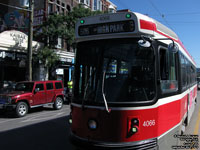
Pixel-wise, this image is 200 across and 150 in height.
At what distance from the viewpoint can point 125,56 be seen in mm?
3725

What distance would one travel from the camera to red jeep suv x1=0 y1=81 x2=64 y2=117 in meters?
9.78

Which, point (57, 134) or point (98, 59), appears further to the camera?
point (57, 134)

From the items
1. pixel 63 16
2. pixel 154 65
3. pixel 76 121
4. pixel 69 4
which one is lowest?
pixel 76 121

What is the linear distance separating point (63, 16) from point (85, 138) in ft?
55.4

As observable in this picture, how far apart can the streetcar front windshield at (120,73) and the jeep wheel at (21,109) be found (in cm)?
689

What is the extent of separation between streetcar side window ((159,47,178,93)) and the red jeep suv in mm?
7809

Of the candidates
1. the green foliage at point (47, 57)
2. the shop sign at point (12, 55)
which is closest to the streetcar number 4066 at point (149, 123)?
the green foliage at point (47, 57)

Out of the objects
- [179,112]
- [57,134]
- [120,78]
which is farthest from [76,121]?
[57,134]

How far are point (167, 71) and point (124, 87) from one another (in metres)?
1.05

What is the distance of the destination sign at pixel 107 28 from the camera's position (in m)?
3.77

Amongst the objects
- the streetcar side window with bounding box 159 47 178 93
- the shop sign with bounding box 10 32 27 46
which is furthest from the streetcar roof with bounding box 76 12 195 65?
the shop sign with bounding box 10 32 27 46

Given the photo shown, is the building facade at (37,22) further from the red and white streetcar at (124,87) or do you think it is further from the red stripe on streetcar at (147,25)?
the red stripe on streetcar at (147,25)

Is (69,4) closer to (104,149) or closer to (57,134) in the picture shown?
(57,134)

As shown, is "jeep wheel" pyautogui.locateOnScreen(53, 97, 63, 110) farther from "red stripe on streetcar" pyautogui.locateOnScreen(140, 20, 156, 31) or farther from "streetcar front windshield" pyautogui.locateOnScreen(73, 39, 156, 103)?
"red stripe on streetcar" pyautogui.locateOnScreen(140, 20, 156, 31)
